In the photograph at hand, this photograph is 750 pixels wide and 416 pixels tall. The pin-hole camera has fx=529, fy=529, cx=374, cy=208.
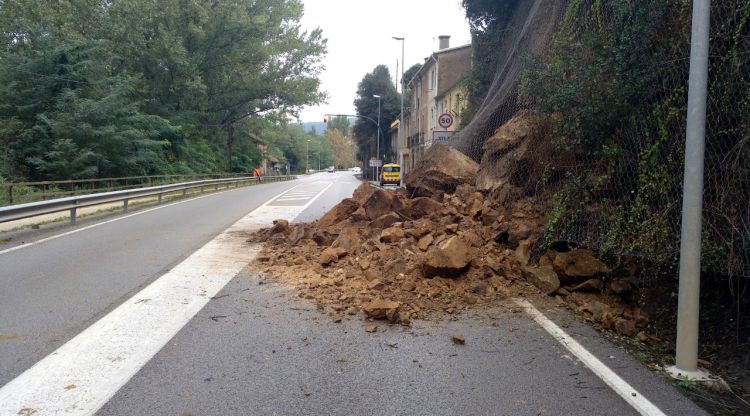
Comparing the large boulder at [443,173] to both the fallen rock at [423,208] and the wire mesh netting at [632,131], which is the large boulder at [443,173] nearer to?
the fallen rock at [423,208]

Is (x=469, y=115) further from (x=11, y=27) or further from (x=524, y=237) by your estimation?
(x=11, y=27)

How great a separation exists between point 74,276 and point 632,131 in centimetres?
725

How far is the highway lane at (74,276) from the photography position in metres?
4.71

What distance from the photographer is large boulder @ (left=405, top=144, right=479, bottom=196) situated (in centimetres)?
1045

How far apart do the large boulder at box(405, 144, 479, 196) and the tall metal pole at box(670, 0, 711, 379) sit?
20.0 ft

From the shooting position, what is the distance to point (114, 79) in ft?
87.9

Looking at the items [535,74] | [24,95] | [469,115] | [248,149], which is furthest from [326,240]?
[248,149]

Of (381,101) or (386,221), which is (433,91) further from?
(386,221)

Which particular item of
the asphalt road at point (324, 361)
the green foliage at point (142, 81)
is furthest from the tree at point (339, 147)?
the asphalt road at point (324, 361)

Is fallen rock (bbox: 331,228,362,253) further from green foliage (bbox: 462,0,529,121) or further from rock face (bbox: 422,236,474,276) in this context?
green foliage (bbox: 462,0,529,121)

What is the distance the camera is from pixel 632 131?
5.86 m

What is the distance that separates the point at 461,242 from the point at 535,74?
2.59m

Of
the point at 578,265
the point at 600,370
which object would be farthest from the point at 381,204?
the point at 600,370

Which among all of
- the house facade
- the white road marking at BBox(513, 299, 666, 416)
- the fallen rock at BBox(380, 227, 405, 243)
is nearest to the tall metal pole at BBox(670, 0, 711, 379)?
the white road marking at BBox(513, 299, 666, 416)
